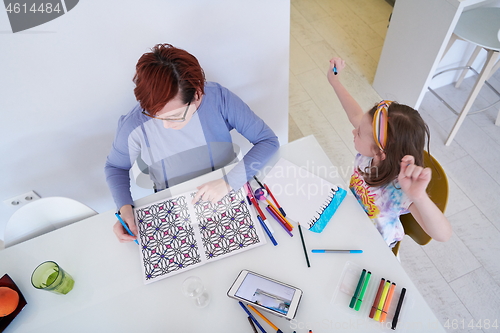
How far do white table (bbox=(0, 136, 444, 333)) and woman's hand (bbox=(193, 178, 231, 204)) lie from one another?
221 millimetres

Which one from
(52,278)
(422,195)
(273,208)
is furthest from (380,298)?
(52,278)

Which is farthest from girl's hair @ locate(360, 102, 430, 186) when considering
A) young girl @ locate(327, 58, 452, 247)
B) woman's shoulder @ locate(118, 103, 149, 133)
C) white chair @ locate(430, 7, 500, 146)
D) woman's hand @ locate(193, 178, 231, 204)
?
white chair @ locate(430, 7, 500, 146)

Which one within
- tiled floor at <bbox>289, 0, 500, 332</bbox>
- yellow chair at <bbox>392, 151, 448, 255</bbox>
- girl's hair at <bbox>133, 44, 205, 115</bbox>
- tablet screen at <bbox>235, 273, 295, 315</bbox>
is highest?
girl's hair at <bbox>133, 44, 205, 115</bbox>

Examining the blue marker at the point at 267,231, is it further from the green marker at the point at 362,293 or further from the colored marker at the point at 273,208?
the green marker at the point at 362,293

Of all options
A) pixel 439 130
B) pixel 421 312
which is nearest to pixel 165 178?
pixel 421 312

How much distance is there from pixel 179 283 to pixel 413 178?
0.75m

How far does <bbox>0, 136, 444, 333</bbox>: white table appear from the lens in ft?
3.05

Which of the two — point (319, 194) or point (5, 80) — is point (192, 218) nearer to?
point (319, 194)

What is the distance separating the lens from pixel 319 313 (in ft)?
3.04

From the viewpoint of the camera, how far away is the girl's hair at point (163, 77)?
98 cm

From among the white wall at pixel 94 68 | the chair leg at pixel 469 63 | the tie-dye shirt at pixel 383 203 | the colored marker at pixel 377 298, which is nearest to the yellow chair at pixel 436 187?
the tie-dye shirt at pixel 383 203

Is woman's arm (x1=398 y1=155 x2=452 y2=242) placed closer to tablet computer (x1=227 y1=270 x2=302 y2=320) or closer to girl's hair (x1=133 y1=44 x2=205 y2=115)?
tablet computer (x1=227 y1=270 x2=302 y2=320)

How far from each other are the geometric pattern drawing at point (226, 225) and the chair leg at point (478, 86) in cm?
158

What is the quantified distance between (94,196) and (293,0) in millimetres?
2671
